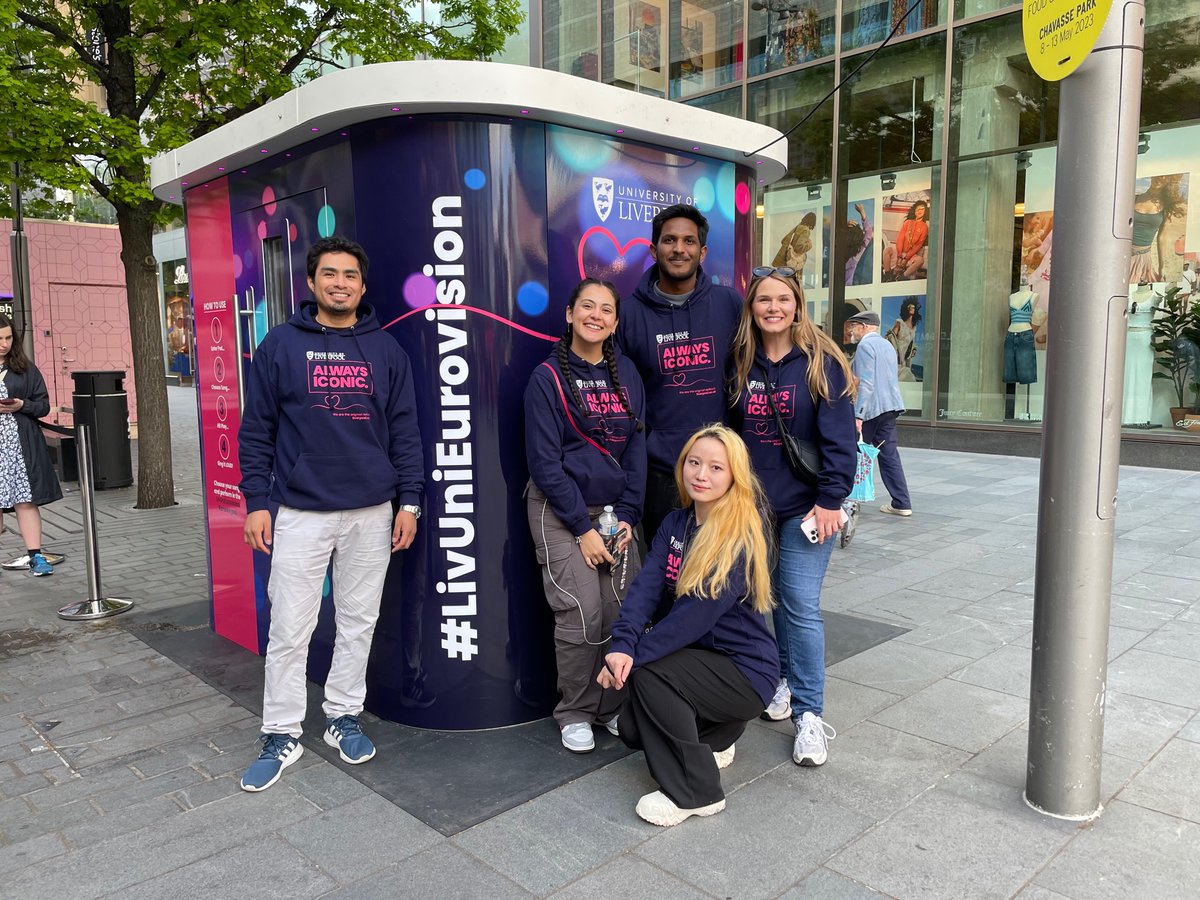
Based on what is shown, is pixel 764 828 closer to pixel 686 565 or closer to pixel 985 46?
pixel 686 565

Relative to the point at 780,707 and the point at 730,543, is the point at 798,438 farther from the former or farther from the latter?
the point at 780,707

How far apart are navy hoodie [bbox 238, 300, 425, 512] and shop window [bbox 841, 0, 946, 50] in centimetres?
1179

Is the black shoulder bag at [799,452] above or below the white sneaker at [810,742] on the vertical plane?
above

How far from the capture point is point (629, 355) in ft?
12.3

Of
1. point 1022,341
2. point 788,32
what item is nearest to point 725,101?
point 788,32

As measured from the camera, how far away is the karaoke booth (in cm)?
353

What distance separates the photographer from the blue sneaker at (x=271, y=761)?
3.23 meters

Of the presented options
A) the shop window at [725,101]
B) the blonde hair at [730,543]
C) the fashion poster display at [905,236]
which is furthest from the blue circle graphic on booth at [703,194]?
the shop window at [725,101]

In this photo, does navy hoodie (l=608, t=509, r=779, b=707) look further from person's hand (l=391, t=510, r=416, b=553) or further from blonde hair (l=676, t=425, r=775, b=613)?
person's hand (l=391, t=510, r=416, b=553)

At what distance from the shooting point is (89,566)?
18.3 feet

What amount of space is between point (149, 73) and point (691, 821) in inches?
358

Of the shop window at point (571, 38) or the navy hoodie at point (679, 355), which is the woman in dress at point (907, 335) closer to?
the shop window at point (571, 38)

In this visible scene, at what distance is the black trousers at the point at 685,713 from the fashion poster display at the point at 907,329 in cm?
1098

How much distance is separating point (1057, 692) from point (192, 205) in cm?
469
